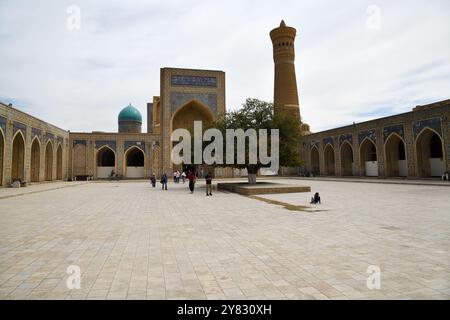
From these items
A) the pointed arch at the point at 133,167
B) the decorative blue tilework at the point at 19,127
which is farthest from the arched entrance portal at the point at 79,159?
the decorative blue tilework at the point at 19,127

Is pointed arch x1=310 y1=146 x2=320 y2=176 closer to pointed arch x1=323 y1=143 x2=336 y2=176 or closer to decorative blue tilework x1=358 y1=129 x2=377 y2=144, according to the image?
pointed arch x1=323 y1=143 x2=336 y2=176

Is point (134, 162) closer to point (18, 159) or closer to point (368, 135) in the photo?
point (18, 159)

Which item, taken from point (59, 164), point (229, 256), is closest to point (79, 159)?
point (59, 164)

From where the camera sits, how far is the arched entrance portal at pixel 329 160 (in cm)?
3129

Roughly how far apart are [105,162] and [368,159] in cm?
2746

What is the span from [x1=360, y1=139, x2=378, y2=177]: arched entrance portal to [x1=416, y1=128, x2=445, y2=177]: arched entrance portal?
474cm

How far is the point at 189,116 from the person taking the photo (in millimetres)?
34406

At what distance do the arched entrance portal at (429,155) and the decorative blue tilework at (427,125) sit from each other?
1.23 ft

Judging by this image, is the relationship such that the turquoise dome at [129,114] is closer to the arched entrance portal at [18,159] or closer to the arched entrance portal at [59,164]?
the arched entrance portal at [59,164]
